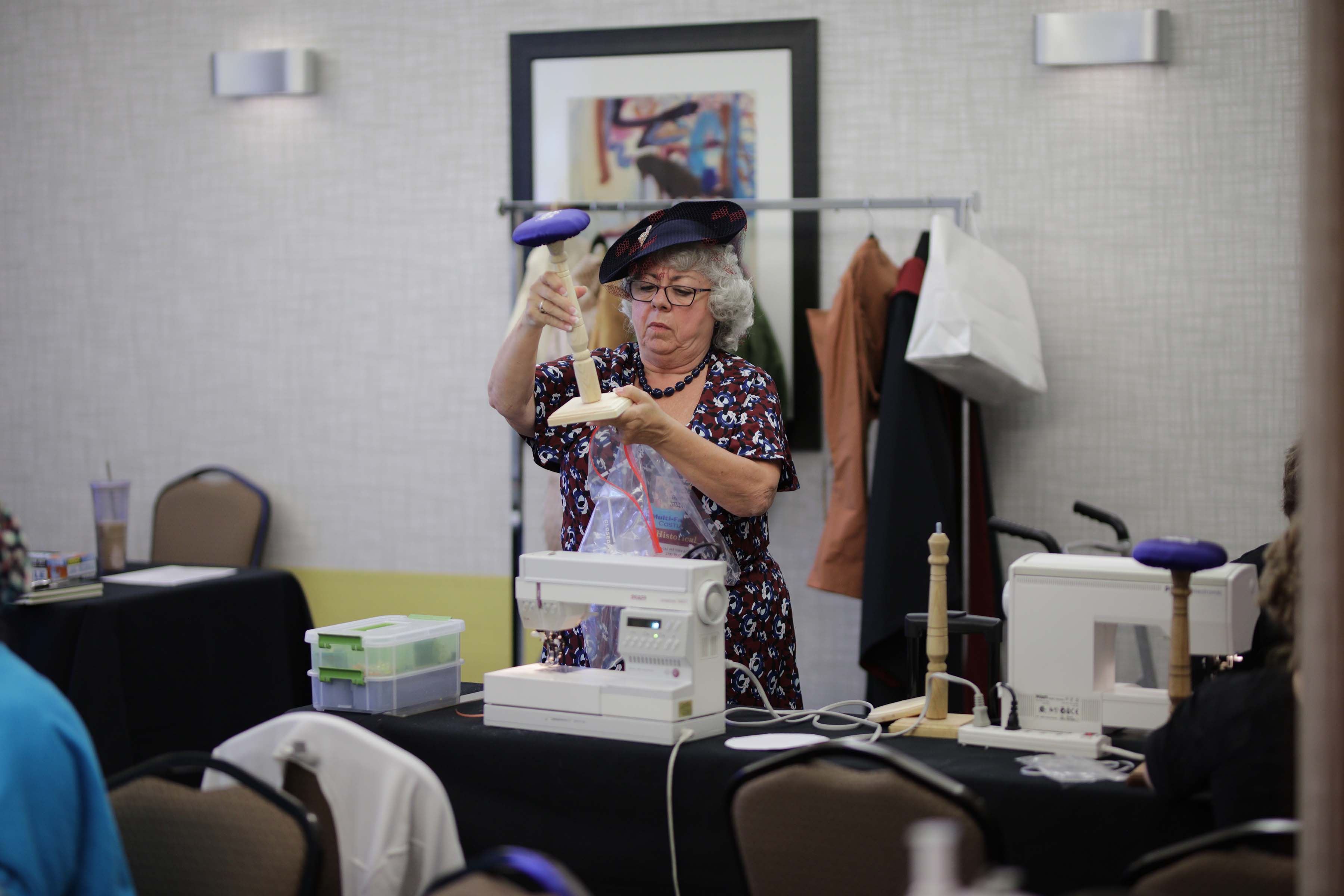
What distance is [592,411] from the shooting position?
2133 mm

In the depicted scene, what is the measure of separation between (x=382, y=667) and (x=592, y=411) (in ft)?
1.86

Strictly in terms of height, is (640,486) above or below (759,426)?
below

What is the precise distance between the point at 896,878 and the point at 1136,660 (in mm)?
2277

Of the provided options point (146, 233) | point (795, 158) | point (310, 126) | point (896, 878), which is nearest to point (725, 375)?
point (896, 878)

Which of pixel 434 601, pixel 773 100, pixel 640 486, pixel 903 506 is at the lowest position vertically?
pixel 434 601

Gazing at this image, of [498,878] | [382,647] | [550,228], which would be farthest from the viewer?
[382,647]

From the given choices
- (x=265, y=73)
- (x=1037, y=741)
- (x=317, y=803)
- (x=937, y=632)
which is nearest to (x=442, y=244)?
(x=265, y=73)

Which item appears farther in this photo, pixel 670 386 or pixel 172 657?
pixel 172 657

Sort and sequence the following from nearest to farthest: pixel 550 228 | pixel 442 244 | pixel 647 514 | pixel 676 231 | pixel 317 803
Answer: pixel 317 803
pixel 550 228
pixel 647 514
pixel 676 231
pixel 442 244

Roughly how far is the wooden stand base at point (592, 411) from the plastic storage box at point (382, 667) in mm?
Answer: 442

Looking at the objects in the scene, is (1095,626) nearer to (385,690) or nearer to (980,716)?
(980,716)

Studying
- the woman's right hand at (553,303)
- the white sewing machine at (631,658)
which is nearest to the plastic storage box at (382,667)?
the white sewing machine at (631,658)

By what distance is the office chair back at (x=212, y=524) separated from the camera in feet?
13.5

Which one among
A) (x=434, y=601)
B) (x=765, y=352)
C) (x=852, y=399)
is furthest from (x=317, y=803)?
(x=434, y=601)
